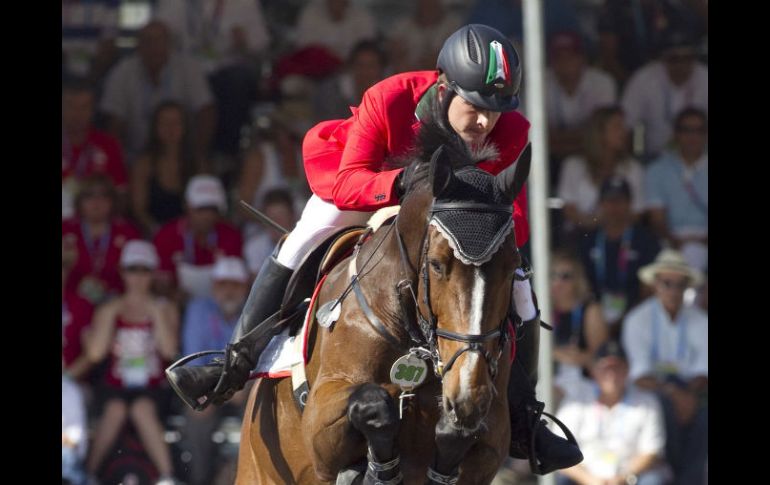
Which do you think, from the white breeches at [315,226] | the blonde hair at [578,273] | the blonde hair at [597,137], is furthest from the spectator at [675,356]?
the white breeches at [315,226]

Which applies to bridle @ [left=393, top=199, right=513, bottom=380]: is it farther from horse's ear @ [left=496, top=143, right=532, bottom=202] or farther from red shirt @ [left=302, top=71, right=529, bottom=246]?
red shirt @ [left=302, top=71, right=529, bottom=246]

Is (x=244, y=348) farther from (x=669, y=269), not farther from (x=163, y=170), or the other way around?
(x=669, y=269)

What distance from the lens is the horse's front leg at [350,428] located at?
478cm

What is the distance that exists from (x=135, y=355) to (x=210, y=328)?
0.52 metres

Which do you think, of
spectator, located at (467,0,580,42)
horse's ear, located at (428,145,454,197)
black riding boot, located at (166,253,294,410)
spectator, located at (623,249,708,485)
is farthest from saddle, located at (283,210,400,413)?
spectator, located at (467,0,580,42)

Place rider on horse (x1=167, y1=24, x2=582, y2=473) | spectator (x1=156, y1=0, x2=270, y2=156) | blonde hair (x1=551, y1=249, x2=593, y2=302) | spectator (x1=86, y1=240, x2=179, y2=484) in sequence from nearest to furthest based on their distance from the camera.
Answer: rider on horse (x1=167, y1=24, x2=582, y2=473) < spectator (x1=86, y1=240, x2=179, y2=484) < blonde hair (x1=551, y1=249, x2=593, y2=302) < spectator (x1=156, y1=0, x2=270, y2=156)

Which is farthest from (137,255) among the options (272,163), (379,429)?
(379,429)

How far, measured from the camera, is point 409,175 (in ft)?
16.1

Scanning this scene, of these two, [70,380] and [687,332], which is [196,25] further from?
[687,332]

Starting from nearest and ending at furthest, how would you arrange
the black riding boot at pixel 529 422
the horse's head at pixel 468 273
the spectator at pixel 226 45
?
the horse's head at pixel 468 273
the black riding boot at pixel 529 422
the spectator at pixel 226 45

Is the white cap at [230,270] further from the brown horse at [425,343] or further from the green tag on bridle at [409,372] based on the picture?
the green tag on bridle at [409,372]

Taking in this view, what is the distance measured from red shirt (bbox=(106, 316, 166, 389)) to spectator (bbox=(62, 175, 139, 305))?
0.27 metres

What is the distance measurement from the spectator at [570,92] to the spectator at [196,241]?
2.56m

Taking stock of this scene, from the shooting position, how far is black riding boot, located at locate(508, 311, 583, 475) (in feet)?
17.9
